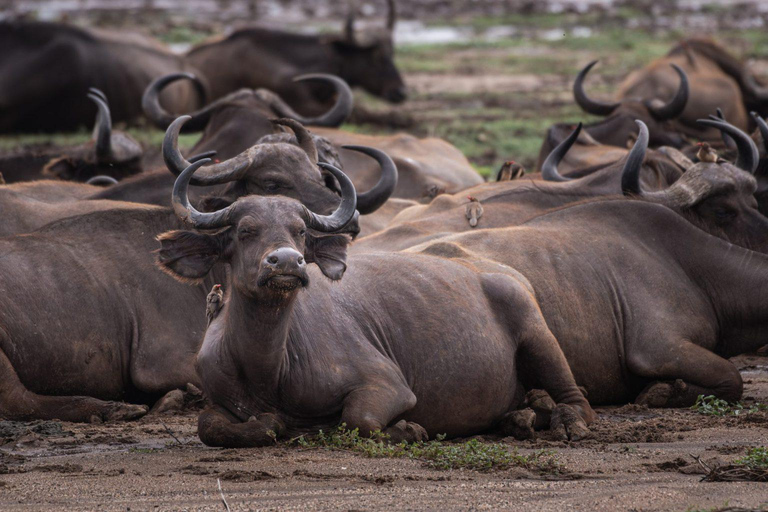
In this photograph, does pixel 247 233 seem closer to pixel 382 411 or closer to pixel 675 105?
pixel 382 411

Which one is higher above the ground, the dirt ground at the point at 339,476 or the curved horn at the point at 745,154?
the curved horn at the point at 745,154

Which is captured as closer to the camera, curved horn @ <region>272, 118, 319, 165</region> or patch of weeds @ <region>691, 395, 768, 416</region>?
patch of weeds @ <region>691, 395, 768, 416</region>

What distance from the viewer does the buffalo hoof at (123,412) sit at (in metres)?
7.07

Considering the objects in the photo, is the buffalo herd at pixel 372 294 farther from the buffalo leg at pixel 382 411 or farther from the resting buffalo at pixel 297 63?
the resting buffalo at pixel 297 63

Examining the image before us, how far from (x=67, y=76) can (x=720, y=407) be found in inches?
560

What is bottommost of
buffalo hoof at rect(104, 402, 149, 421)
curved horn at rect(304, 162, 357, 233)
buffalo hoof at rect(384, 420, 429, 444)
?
buffalo hoof at rect(104, 402, 149, 421)

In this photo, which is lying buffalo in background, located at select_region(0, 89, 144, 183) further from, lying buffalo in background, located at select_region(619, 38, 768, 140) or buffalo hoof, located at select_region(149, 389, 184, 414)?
lying buffalo in background, located at select_region(619, 38, 768, 140)

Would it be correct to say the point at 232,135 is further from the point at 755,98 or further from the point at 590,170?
the point at 755,98

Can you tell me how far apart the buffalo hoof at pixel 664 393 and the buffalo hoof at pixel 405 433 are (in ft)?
6.26

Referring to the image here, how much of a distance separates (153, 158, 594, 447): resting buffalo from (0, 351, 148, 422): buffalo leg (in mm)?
1060

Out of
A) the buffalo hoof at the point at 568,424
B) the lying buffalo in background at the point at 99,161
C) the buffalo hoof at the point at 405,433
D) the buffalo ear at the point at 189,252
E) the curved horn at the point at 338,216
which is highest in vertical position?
the curved horn at the point at 338,216

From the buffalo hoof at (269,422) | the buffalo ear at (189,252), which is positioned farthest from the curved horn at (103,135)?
the buffalo hoof at (269,422)

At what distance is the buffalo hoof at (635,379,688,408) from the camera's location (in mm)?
7594

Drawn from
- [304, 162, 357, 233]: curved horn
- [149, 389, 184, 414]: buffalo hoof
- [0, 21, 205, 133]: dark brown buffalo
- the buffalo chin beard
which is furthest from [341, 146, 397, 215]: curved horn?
[0, 21, 205, 133]: dark brown buffalo
